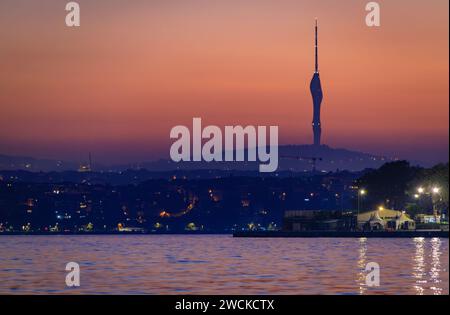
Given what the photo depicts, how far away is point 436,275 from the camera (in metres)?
78.8

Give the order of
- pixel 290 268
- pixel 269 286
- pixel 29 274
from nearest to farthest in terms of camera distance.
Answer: pixel 269 286
pixel 29 274
pixel 290 268

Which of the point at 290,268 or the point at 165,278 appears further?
the point at 290,268
